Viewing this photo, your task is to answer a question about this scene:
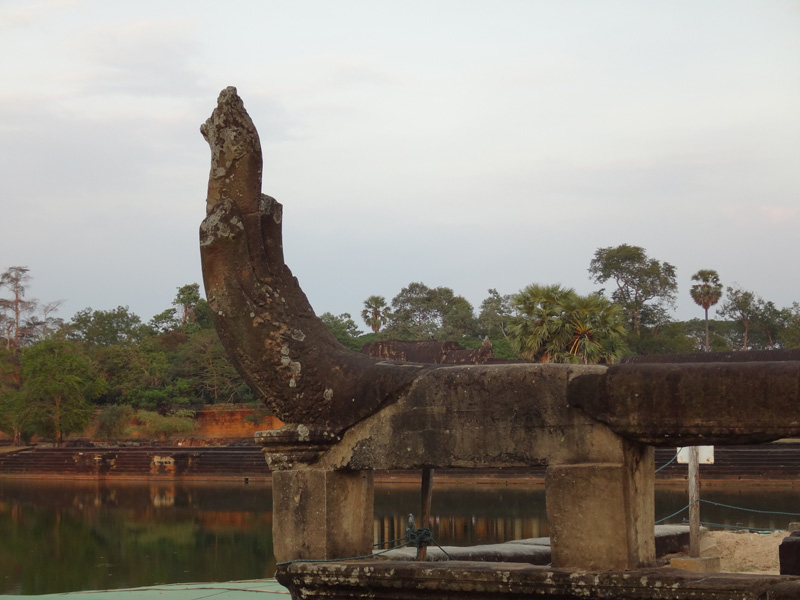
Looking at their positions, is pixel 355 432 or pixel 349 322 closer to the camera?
→ pixel 355 432

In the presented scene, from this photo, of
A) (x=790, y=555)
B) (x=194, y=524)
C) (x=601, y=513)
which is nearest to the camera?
(x=601, y=513)

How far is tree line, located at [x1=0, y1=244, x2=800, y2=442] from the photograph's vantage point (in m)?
46.6

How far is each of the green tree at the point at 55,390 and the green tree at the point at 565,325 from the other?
28.6 m

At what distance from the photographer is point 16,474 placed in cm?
4162

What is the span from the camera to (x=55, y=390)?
45281 millimetres

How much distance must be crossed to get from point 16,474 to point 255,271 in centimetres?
4040

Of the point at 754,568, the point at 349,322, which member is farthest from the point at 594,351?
the point at 349,322

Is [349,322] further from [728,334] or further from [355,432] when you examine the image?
[355,432]

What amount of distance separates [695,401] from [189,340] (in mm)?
54277

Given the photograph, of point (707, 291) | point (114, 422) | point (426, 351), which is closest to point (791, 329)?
point (707, 291)

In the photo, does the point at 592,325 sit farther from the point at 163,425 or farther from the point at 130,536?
the point at 163,425

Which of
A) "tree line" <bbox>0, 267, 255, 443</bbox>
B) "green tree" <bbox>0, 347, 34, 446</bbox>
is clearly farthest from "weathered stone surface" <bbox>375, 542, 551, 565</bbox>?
"green tree" <bbox>0, 347, 34, 446</bbox>

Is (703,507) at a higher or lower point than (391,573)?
lower

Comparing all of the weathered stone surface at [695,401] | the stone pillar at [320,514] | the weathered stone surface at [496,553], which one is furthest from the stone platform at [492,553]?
the weathered stone surface at [695,401]
